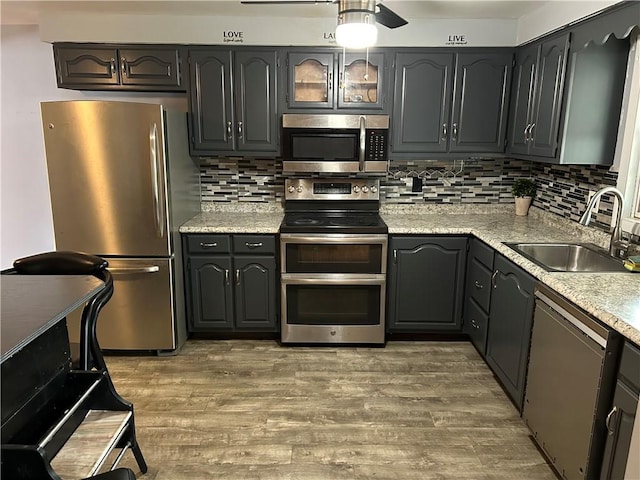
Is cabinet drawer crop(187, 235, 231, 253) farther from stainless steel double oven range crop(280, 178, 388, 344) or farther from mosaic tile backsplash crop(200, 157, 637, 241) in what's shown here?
mosaic tile backsplash crop(200, 157, 637, 241)

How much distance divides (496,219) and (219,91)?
7.58 ft

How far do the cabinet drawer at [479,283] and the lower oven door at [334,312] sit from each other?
0.62 metres

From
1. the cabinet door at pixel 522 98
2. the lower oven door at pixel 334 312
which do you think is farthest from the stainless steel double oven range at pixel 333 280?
the cabinet door at pixel 522 98

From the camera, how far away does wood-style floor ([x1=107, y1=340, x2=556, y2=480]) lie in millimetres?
2135

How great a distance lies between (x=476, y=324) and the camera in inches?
122

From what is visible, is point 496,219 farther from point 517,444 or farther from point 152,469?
point 152,469

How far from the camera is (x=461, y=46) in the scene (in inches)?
126

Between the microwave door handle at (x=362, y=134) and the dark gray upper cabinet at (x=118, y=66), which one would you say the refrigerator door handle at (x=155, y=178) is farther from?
the microwave door handle at (x=362, y=134)

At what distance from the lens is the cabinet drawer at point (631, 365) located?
1517mm

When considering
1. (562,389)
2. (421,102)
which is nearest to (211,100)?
(421,102)

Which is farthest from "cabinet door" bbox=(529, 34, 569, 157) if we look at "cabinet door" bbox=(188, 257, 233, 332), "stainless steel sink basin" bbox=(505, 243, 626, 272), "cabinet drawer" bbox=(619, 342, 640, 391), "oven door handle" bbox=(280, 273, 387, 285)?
"cabinet door" bbox=(188, 257, 233, 332)

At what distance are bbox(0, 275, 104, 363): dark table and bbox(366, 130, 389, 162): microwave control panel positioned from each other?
6.92 ft

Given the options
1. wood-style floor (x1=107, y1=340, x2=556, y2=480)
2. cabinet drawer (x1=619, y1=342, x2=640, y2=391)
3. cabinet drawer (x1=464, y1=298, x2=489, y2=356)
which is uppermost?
cabinet drawer (x1=619, y1=342, x2=640, y2=391)

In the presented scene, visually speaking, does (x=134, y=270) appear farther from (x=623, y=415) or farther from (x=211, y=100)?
A: (x=623, y=415)
